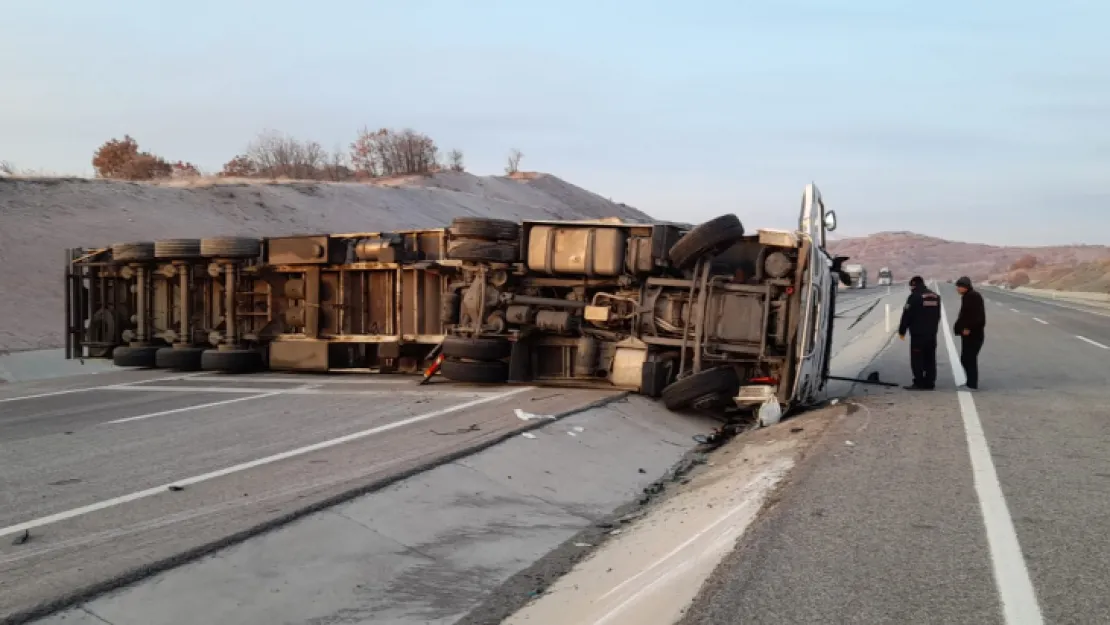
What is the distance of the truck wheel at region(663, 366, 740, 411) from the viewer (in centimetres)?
1066

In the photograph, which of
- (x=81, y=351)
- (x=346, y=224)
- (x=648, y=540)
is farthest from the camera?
(x=346, y=224)

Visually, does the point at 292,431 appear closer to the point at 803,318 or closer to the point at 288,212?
the point at 803,318

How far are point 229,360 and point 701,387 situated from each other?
26.5 ft

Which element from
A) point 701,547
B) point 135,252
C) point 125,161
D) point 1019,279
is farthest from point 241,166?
point 1019,279

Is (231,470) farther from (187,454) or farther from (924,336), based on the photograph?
(924,336)

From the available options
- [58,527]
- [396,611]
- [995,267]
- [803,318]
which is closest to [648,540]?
[396,611]

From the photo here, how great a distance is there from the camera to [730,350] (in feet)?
36.4

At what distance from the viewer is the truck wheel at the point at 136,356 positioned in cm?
1557

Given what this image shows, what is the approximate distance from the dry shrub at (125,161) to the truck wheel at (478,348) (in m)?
45.0

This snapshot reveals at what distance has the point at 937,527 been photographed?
17.7 feet

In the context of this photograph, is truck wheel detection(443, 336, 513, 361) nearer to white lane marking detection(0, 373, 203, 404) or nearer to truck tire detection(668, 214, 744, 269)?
truck tire detection(668, 214, 744, 269)

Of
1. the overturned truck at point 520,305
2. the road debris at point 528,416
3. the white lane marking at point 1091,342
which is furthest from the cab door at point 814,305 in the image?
the white lane marking at point 1091,342

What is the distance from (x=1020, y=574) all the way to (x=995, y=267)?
203 meters

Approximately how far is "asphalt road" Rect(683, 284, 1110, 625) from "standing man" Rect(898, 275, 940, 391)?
63.8 inches
